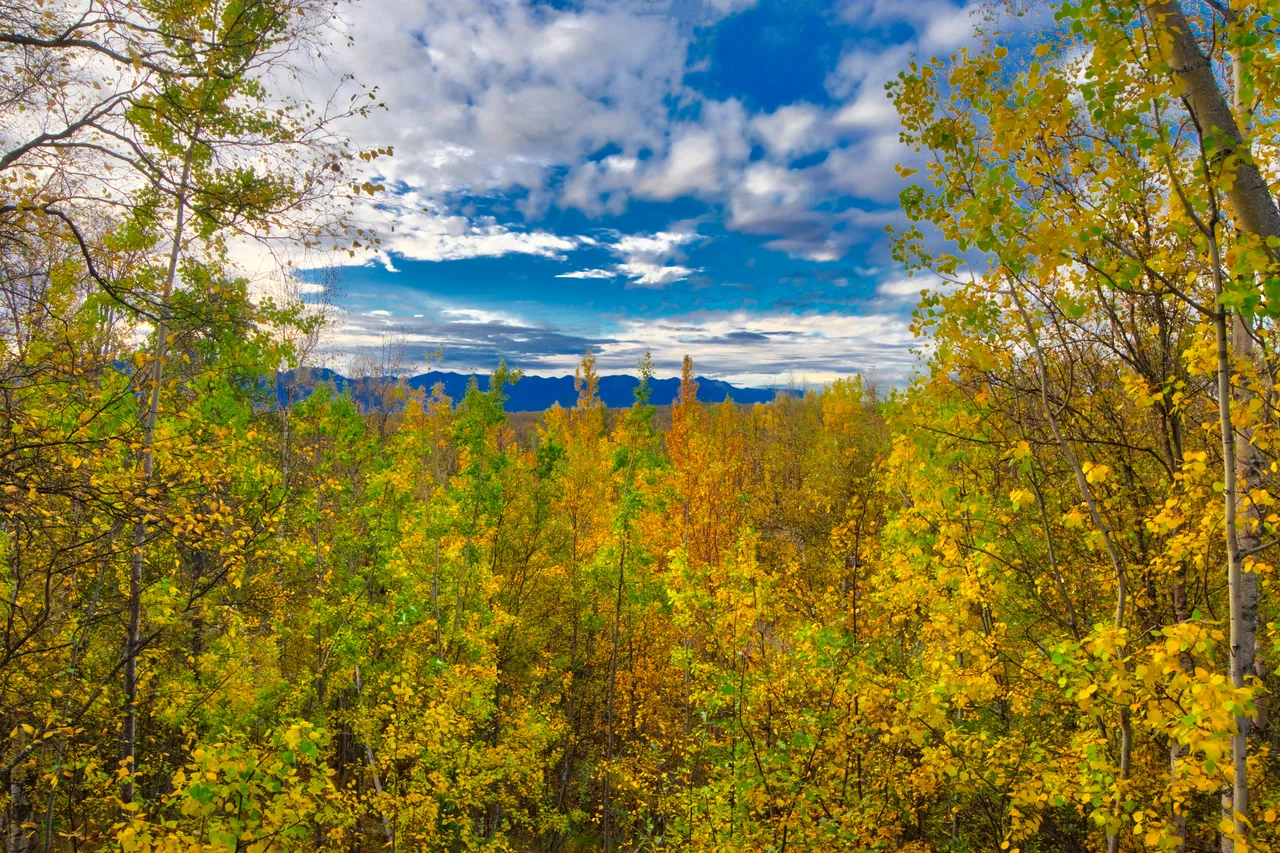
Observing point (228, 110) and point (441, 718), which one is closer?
point (228, 110)

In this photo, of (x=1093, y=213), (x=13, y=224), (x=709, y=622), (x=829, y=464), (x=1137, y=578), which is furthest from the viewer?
(x=829, y=464)

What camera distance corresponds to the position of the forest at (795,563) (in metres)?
3.47

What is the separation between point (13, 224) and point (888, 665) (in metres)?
11.0

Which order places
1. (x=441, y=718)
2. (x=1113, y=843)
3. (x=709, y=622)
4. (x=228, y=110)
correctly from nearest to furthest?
1. (x=1113, y=843)
2. (x=228, y=110)
3. (x=709, y=622)
4. (x=441, y=718)

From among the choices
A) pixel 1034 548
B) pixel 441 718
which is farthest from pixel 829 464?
pixel 441 718

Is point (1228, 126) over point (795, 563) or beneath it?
over

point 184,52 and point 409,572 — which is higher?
point 184,52

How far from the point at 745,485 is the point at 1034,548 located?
1861 centimetres

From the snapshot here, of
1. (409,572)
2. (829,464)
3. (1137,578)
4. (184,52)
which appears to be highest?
Result: (184,52)

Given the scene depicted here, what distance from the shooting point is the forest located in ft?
11.4

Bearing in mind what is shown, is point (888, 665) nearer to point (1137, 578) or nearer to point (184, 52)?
point (1137, 578)

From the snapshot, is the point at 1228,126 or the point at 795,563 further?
the point at 795,563

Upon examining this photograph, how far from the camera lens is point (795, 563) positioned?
33.5 ft

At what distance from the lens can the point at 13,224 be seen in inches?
173
